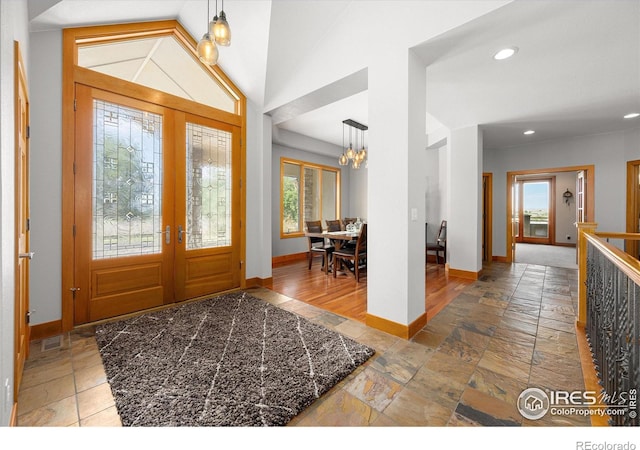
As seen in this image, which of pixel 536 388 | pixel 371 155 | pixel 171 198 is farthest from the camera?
pixel 171 198

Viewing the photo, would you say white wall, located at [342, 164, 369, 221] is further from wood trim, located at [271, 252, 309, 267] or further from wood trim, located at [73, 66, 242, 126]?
wood trim, located at [73, 66, 242, 126]

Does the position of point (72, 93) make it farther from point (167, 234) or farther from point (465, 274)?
point (465, 274)

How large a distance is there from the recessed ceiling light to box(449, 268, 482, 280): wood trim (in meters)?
3.18

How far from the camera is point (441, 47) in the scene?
7.85ft

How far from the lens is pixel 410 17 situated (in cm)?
234

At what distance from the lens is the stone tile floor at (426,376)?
58.9 inches

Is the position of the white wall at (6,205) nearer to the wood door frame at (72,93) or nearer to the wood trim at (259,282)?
the wood door frame at (72,93)

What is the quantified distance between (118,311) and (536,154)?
7.97 meters

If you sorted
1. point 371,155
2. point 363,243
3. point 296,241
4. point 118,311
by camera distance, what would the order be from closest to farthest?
point 371,155 → point 118,311 → point 363,243 → point 296,241

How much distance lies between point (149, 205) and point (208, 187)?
29.5 inches

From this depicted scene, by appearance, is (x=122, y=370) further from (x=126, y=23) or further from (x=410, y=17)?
(x=410, y=17)

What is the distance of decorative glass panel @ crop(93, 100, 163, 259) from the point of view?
9.09 ft

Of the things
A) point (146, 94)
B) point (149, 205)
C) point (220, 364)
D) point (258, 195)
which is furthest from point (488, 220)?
point (146, 94)
